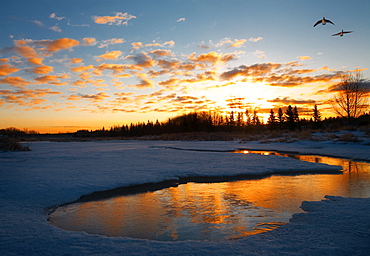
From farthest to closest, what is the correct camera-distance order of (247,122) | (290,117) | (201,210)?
1. (247,122)
2. (290,117)
3. (201,210)

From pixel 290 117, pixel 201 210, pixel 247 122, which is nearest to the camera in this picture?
pixel 201 210

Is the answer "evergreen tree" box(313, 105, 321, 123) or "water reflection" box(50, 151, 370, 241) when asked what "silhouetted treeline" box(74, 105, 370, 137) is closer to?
"evergreen tree" box(313, 105, 321, 123)

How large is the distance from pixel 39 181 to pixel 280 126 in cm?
5914

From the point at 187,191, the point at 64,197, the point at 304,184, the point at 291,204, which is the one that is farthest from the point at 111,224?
the point at 304,184

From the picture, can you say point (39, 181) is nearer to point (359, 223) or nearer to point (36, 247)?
point (36, 247)

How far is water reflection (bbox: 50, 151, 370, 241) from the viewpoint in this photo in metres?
3.37

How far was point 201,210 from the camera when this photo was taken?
14.1 ft

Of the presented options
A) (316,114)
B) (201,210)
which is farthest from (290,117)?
(201,210)

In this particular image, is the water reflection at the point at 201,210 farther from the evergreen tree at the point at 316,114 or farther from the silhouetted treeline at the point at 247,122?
the evergreen tree at the point at 316,114

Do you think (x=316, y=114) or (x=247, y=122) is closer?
(x=316, y=114)

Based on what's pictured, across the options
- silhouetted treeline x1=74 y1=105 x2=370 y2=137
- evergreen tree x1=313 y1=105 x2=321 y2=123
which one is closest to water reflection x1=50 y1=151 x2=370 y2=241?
silhouetted treeline x1=74 y1=105 x2=370 y2=137

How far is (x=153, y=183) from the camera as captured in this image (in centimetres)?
667

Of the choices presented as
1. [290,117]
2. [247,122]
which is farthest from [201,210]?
[247,122]

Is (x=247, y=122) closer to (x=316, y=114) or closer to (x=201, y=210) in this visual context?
(x=316, y=114)
